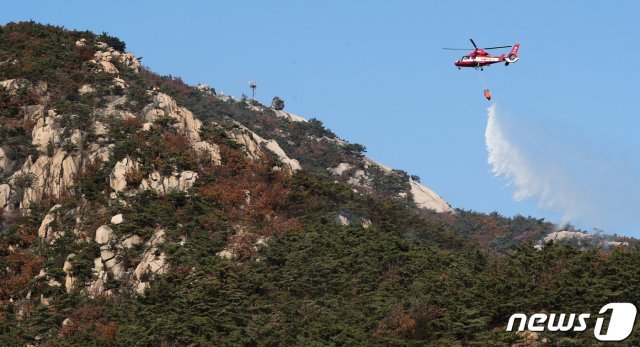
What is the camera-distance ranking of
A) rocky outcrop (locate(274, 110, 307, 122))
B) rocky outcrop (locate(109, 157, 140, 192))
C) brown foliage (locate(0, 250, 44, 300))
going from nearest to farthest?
brown foliage (locate(0, 250, 44, 300)) → rocky outcrop (locate(109, 157, 140, 192)) → rocky outcrop (locate(274, 110, 307, 122))

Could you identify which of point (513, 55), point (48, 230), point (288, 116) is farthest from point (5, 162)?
point (288, 116)

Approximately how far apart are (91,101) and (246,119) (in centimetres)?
5036

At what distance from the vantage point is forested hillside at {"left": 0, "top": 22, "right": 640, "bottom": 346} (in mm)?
52719

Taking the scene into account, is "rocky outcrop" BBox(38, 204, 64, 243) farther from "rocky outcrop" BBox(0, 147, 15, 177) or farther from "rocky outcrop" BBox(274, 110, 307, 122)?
"rocky outcrop" BBox(274, 110, 307, 122)

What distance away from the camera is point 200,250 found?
199 feet

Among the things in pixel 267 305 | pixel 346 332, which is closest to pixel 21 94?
pixel 267 305

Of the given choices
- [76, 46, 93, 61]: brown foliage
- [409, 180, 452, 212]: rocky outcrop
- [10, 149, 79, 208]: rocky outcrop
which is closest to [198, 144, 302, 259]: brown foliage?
[10, 149, 79, 208]: rocky outcrop

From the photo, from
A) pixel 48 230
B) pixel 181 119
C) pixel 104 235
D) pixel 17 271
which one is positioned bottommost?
pixel 17 271

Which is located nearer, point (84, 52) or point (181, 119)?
point (181, 119)

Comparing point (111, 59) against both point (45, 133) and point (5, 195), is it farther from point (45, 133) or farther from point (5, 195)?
point (5, 195)

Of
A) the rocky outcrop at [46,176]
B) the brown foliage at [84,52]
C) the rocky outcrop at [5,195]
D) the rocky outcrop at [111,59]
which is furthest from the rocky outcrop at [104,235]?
the brown foliage at [84,52]

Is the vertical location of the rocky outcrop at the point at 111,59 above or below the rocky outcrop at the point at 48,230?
above

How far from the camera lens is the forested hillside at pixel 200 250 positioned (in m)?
52.7

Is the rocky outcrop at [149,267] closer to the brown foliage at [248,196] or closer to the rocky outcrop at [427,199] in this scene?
the brown foliage at [248,196]
